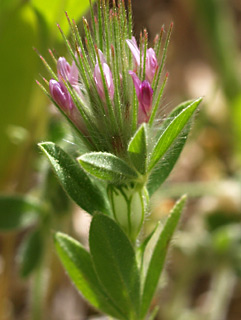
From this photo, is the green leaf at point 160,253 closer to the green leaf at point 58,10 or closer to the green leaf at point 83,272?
the green leaf at point 83,272

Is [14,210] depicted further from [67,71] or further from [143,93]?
[143,93]

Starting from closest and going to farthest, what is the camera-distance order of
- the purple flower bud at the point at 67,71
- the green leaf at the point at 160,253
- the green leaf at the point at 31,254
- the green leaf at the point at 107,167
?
the green leaf at the point at 107,167 < the purple flower bud at the point at 67,71 < the green leaf at the point at 160,253 < the green leaf at the point at 31,254

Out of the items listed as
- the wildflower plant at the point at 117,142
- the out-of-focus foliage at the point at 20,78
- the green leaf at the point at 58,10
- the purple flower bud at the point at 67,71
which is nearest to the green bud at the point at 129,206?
the wildflower plant at the point at 117,142

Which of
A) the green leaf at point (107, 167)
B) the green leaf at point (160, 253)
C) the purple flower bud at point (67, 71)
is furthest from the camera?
the green leaf at point (160, 253)

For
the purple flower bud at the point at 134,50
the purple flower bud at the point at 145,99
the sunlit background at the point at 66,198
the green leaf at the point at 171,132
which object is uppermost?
the purple flower bud at the point at 134,50

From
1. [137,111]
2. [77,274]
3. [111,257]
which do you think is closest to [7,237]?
[77,274]

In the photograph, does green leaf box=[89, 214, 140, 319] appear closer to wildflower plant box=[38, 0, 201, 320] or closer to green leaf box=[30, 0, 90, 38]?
wildflower plant box=[38, 0, 201, 320]

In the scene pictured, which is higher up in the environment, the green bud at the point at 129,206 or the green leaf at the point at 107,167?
the green leaf at the point at 107,167
